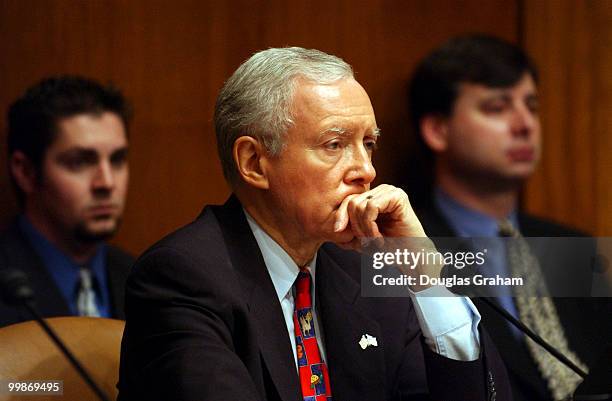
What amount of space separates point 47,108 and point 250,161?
3.72 ft

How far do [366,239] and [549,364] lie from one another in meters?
1.11

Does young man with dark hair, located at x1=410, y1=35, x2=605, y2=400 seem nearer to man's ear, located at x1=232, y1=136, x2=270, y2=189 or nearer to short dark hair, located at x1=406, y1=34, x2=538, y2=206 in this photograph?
short dark hair, located at x1=406, y1=34, x2=538, y2=206

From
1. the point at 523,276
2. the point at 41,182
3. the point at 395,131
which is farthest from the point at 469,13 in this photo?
the point at 41,182

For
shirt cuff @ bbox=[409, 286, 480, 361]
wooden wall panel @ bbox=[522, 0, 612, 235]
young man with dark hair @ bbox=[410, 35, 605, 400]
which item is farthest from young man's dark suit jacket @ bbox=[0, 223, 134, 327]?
wooden wall panel @ bbox=[522, 0, 612, 235]

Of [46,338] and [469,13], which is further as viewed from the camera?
[469,13]

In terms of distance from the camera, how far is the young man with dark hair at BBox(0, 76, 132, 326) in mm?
3004

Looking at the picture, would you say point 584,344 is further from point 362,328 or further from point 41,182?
point 41,182

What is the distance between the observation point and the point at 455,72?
3408 millimetres

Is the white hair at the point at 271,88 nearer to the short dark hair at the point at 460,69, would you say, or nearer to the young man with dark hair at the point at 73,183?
the young man with dark hair at the point at 73,183

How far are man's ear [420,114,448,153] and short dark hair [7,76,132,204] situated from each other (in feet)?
3.67

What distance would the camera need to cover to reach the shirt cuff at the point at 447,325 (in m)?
2.00

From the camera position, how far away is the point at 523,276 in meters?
2.71

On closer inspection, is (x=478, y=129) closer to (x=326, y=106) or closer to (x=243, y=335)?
(x=326, y=106)

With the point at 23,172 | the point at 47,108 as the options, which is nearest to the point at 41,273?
the point at 23,172
